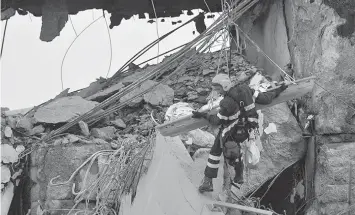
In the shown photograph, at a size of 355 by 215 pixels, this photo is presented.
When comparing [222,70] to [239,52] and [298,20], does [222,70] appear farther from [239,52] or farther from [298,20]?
[298,20]

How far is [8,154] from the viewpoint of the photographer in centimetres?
966

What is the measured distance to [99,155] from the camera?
30.8 feet

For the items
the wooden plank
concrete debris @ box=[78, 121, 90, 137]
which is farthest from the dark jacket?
concrete debris @ box=[78, 121, 90, 137]

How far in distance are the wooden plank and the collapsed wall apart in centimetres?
139

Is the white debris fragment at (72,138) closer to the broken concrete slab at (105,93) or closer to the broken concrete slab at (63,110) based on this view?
the broken concrete slab at (63,110)

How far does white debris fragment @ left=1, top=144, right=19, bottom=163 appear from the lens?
9.60m

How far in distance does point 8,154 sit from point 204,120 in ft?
11.4

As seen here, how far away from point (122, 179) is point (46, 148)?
1.57m

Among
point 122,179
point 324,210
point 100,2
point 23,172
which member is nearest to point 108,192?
point 122,179

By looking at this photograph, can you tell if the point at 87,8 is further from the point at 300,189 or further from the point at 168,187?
the point at 168,187

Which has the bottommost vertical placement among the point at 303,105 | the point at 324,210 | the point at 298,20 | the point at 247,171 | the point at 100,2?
the point at 324,210

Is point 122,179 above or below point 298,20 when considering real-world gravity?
below

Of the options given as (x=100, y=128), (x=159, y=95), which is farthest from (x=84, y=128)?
(x=159, y=95)

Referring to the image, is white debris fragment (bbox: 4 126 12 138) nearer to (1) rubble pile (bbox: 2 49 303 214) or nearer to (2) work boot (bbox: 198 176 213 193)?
(1) rubble pile (bbox: 2 49 303 214)
